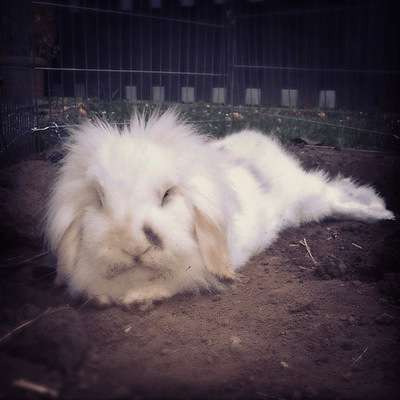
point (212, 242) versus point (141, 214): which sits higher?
point (141, 214)

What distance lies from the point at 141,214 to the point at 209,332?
0.37m

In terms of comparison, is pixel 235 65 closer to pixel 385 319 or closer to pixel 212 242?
pixel 212 242

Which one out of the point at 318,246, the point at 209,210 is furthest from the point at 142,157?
the point at 318,246

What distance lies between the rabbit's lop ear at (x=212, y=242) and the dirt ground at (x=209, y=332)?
0.33 feet

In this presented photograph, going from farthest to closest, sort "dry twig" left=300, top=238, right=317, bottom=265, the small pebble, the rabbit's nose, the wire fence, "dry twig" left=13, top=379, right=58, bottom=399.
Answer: the wire fence → "dry twig" left=300, top=238, right=317, bottom=265 → the rabbit's nose → the small pebble → "dry twig" left=13, top=379, right=58, bottom=399

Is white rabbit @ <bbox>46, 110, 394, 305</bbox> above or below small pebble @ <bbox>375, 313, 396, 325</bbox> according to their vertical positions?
above

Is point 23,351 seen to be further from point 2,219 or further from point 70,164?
point 70,164

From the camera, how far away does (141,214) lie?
119cm

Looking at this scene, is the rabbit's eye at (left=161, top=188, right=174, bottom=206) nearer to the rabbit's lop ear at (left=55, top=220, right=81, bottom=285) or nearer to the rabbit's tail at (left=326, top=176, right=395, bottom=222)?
the rabbit's lop ear at (left=55, top=220, right=81, bottom=285)

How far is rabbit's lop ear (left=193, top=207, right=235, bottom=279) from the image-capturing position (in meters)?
1.44

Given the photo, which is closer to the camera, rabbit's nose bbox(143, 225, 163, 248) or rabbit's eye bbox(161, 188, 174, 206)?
rabbit's nose bbox(143, 225, 163, 248)

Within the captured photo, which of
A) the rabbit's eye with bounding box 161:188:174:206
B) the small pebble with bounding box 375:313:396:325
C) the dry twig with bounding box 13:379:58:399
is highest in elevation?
the dry twig with bounding box 13:379:58:399

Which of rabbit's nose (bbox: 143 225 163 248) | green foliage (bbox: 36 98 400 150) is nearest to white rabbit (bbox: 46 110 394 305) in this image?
rabbit's nose (bbox: 143 225 163 248)

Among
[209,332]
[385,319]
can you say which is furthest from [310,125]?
[209,332]
